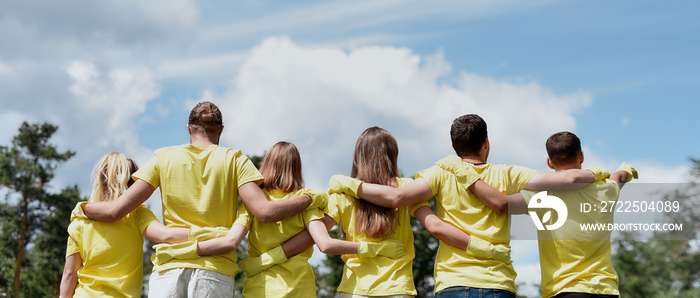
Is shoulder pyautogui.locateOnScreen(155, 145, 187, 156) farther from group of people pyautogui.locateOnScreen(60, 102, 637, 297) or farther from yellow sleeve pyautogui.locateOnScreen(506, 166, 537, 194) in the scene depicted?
yellow sleeve pyautogui.locateOnScreen(506, 166, 537, 194)

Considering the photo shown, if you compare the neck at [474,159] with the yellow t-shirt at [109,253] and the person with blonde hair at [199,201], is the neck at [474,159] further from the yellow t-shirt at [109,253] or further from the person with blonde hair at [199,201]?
the yellow t-shirt at [109,253]

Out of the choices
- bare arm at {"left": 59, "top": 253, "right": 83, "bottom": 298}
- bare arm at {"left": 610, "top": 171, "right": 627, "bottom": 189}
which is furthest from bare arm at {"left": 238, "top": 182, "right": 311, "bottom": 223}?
bare arm at {"left": 610, "top": 171, "right": 627, "bottom": 189}

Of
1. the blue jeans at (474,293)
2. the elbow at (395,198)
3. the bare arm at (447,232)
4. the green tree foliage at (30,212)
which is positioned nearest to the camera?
the blue jeans at (474,293)

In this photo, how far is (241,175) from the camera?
16.5 ft

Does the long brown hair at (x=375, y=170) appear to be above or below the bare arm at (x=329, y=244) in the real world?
above

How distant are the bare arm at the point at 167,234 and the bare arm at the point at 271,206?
1.75 ft

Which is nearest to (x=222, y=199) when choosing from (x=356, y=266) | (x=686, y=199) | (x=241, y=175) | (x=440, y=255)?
(x=241, y=175)

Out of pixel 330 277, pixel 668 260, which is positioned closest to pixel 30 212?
pixel 330 277

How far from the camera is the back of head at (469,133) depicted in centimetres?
498

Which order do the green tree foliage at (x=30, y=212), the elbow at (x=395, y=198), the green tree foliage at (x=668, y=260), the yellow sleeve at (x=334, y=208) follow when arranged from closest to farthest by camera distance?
the elbow at (x=395, y=198)
the yellow sleeve at (x=334, y=208)
the green tree foliage at (x=668, y=260)
the green tree foliage at (x=30, y=212)

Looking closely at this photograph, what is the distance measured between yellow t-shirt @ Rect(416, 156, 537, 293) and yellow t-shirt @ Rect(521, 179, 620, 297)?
21 centimetres

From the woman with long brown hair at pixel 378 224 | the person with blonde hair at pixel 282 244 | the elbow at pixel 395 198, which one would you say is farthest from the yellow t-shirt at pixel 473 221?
the person with blonde hair at pixel 282 244

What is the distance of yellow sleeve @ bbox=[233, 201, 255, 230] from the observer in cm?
498

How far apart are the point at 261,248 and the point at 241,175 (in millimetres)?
585
